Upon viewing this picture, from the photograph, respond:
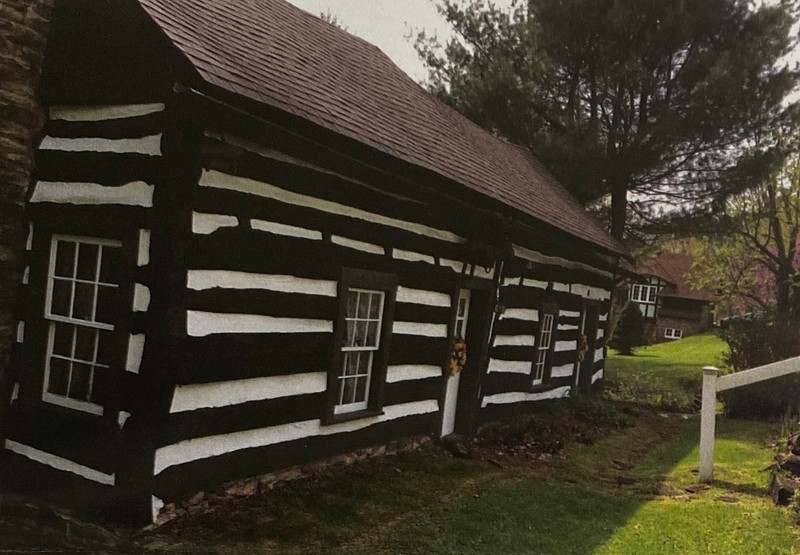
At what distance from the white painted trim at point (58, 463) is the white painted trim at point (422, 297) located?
3787mm

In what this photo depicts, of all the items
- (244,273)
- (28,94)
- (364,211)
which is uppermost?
(28,94)

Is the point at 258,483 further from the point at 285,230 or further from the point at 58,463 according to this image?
the point at 285,230

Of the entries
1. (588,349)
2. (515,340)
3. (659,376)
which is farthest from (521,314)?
(659,376)

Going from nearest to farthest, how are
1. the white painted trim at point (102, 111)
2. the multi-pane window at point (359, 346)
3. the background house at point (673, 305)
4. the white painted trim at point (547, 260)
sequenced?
A: the white painted trim at point (102, 111) → the multi-pane window at point (359, 346) → the white painted trim at point (547, 260) → the background house at point (673, 305)

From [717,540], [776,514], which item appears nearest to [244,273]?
[717,540]

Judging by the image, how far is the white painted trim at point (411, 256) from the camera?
786cm

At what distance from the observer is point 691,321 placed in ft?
155

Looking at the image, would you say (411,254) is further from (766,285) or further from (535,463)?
(766,285)

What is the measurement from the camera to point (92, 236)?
558cm

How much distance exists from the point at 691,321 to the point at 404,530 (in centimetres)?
4659

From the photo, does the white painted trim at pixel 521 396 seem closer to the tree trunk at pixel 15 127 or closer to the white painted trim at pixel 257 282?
the white painted trim at pixel 257 282

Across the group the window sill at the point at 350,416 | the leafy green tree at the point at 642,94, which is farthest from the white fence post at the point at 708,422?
the leafy green tree at the point at 642,94

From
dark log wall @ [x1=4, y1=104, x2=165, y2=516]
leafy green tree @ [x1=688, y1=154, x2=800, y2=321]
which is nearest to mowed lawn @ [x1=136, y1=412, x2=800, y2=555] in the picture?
dark log wall @ [x1=4, y1=104, x2=165, y2=516]

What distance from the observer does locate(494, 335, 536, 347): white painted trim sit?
10.7 metres
